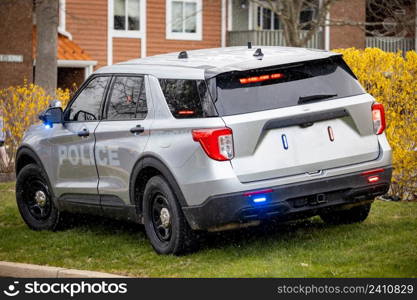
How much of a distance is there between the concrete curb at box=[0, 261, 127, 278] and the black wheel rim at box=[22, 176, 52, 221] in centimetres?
172

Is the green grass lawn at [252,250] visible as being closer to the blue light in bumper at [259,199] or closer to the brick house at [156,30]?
the blue light in bumper at [259,199]

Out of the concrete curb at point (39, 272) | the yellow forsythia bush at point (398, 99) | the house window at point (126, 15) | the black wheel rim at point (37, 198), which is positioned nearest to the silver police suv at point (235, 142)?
the concrete curb at point (39, 272)

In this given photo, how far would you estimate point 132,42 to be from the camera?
34344 mm

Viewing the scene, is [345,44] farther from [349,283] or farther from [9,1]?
Answer: [349,283]

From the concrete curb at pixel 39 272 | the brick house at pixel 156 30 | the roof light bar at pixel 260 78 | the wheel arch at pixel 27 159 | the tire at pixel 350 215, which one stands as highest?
the brick house at pixel 156 30

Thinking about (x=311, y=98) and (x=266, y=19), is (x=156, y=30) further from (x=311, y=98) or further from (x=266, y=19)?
(x=311, y=98)

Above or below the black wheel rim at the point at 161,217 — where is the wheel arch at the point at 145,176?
above

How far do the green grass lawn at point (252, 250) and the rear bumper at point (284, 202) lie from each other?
368 mm

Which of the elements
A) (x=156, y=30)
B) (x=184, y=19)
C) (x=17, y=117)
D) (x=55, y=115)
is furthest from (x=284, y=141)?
(x=184, y=19)

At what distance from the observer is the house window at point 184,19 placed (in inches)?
1377

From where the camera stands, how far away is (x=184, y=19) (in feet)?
116

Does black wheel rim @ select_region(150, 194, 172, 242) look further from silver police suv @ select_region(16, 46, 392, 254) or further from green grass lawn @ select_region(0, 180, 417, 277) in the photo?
green grass lawn @ select_region(0, 180, 417, 277)

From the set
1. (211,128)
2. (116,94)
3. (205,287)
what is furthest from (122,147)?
(205,287)

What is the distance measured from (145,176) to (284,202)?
58.1 inches
